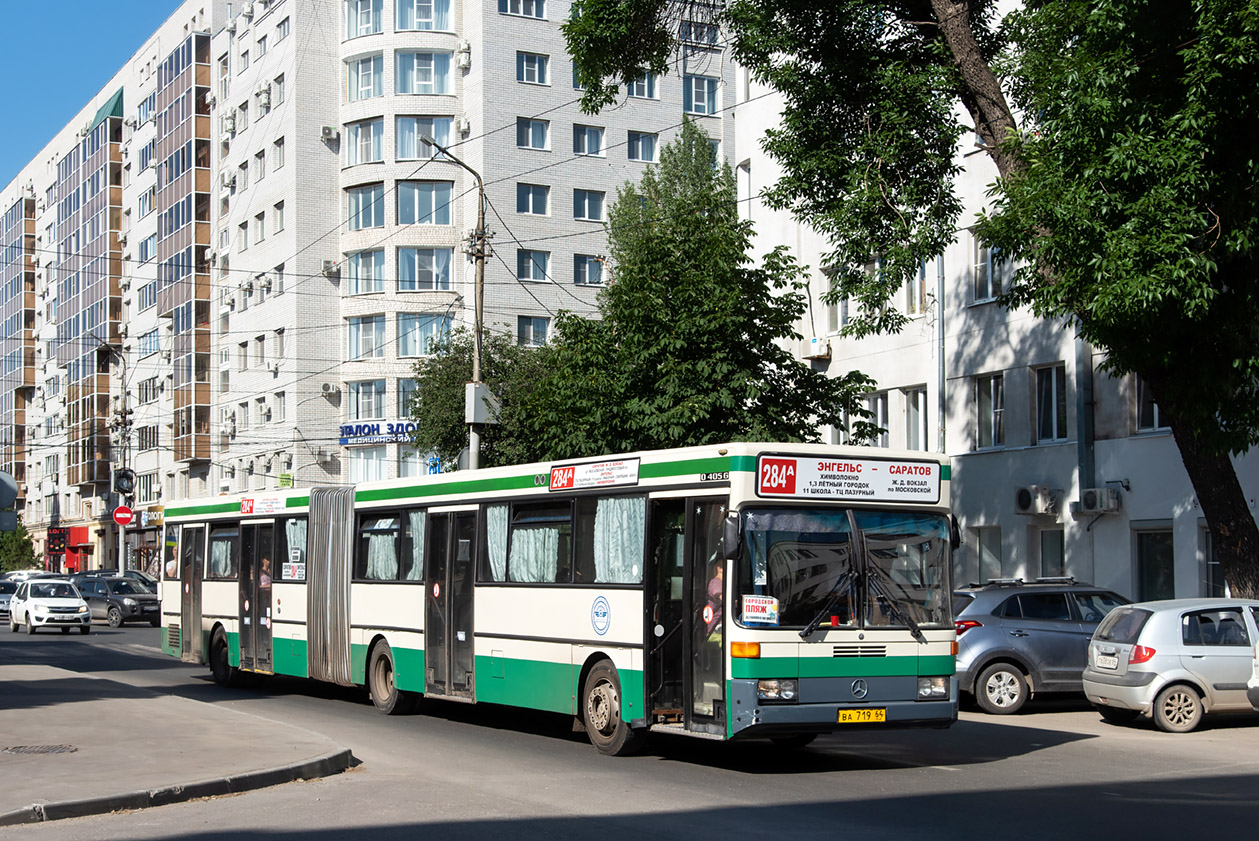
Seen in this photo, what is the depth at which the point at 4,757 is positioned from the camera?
12172 millimetres

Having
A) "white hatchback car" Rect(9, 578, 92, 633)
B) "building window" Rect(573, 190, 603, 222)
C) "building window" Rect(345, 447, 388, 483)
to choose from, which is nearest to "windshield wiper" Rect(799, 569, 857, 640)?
"white hatchback car" Rect(9, 578, 92, 633)

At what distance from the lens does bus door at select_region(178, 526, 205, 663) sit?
23.7 metres

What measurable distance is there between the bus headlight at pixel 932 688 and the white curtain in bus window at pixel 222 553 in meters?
13.2

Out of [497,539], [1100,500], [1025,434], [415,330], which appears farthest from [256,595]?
[415,330]

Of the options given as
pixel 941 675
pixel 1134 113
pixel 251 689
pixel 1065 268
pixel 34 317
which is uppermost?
pixel 34 317

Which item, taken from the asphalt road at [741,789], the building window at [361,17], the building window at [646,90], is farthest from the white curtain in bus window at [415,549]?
the building window at [646,90]

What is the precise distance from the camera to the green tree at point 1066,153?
15.3 m

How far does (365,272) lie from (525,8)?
1311cm

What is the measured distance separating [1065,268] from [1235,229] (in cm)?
186

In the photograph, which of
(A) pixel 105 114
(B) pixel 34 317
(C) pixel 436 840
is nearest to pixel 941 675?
(C) pixel 436 840

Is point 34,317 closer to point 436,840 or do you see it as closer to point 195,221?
point 195,221

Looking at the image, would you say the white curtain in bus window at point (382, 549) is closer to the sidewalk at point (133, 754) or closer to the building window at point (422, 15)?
the sidewalk at point (133, 754)

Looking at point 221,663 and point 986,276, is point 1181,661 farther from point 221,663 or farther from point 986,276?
point 986,276

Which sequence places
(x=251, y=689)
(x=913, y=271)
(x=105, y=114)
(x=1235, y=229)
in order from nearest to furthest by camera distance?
1. (x=1235, y=229)
2. (x=913, y=271)
3. (x=251, y=689)
4. (x=105, y=114)
